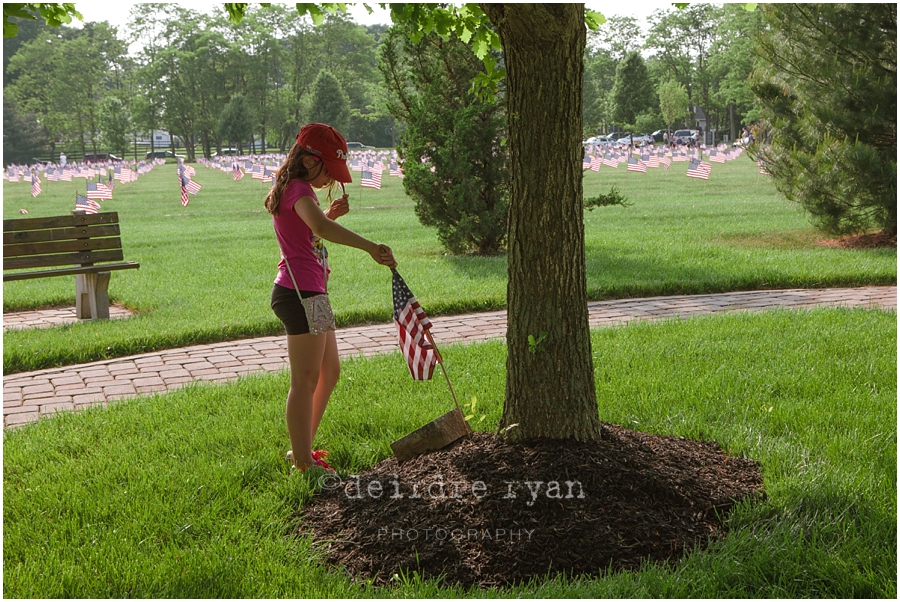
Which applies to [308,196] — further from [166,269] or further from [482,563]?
[166,269]

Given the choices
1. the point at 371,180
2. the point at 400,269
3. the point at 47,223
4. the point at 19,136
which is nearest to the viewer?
the point at 47,223

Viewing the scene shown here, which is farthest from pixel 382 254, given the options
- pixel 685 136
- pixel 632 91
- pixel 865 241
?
pixel 685 136

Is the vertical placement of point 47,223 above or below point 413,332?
above

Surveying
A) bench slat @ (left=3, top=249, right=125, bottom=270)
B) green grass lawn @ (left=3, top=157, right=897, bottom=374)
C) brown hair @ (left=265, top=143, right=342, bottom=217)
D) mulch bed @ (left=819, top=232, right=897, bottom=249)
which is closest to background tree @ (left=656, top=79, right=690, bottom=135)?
green grass lawn @ (left=3, top=157, right=897, bottom=374)

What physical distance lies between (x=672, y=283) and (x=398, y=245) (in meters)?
5.68

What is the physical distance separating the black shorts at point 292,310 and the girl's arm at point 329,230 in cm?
32

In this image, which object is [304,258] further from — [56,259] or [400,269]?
[400,269]

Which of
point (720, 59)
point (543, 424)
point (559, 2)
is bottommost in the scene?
point (543, 424)

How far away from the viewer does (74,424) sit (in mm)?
4703

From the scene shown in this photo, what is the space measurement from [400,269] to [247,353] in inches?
164

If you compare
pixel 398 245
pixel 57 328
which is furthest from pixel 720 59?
pixel 57 328

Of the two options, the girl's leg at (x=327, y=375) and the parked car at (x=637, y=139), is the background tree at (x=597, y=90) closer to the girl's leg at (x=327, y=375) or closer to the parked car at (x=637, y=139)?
the parked car at (x=637, y=139)

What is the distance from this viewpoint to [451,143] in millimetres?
11172

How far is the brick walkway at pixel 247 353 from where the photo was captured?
5.47 m
